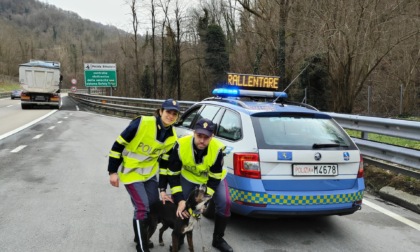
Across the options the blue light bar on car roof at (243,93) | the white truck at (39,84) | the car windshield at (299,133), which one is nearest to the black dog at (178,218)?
the car windshield at (299,133)

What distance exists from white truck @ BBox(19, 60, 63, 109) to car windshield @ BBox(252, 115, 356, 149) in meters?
25.8

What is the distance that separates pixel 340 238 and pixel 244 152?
1.40 m

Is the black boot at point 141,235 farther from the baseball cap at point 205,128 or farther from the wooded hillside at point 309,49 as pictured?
the wooded hillside at point 309,49

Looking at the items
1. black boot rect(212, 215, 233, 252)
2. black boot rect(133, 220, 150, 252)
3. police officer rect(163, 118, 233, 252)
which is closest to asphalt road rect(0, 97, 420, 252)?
black boot rect(212, 215, 233, 252)

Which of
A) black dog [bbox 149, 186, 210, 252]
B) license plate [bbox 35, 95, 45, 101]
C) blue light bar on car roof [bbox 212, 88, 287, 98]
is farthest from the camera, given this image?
license plate [bbox 35, 95, 45, 101]

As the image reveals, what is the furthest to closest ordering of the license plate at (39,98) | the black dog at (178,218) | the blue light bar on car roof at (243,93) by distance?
the license plate at (39,98) → the blue light bar on car roof at (243,93) → the black dog at (178,218)

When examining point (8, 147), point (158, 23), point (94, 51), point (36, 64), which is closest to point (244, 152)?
point (8, 147)

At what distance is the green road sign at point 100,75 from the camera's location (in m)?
30.8

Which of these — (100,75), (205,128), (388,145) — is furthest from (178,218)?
(100,75)

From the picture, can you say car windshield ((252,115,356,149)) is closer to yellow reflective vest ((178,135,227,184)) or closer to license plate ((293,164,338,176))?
license plate ((293,164,338,176))

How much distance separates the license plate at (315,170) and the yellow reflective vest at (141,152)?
1.40m

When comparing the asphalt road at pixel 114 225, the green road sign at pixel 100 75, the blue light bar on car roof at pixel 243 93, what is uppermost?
the green road sign at pixel 100 75

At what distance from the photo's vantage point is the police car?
397 centimetres

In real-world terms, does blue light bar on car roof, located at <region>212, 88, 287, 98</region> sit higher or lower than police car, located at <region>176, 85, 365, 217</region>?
higher
